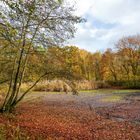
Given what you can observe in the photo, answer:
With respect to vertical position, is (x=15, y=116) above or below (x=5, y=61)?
below

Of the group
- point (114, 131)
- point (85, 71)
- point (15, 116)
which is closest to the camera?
point (114, 131)

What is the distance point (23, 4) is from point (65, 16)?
8.32 meters

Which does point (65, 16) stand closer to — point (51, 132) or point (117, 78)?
point (51, 132)

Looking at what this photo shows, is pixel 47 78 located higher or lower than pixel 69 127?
higher

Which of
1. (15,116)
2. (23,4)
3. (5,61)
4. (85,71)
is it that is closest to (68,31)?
(5,61)

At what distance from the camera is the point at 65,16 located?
48.9ft

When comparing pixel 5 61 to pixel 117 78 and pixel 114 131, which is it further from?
pixel 117 78

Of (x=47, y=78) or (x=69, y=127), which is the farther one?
(x=47, y=78)

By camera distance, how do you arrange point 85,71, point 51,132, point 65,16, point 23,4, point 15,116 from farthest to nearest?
point 85,71 → point 65,16 → point 15,116 → point 51,132 → point 23,4

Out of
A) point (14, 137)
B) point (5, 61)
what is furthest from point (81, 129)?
point (5, 61)

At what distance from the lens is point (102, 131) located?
37.3ft

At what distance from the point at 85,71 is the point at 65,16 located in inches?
1861

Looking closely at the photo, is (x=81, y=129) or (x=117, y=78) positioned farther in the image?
(x=117, y=78)

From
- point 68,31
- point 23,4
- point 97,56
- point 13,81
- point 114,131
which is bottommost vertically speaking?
point 114,131
